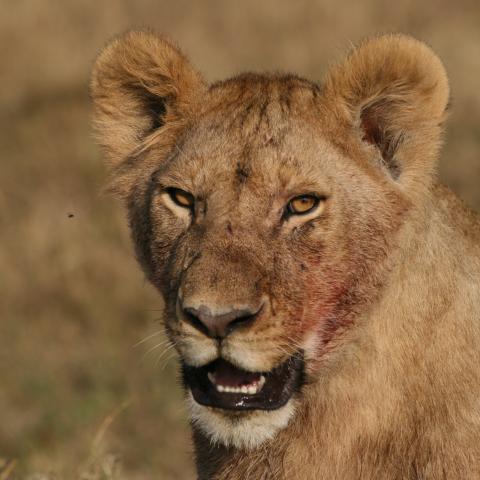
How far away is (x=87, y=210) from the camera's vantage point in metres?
10.9

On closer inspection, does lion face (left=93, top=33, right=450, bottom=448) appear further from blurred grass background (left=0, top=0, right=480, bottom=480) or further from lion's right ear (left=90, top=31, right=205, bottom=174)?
blurred grass background (left=0, top=0, right=480, bottom=480)

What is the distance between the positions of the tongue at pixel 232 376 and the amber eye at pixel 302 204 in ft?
1.63

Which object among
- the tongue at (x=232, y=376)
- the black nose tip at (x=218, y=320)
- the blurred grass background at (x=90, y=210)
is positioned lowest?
the blurred grass background at (x=90, y=210)

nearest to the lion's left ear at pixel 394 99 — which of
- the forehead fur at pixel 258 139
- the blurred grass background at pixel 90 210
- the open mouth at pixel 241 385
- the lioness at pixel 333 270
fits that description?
the lioness at pixel 333 270

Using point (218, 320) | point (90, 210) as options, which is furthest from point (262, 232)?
point (90, 210)

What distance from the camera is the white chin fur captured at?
3.98m

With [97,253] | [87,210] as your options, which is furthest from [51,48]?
[97,253]

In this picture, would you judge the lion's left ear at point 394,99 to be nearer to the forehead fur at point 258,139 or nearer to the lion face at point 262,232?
the lion face at point 262,232

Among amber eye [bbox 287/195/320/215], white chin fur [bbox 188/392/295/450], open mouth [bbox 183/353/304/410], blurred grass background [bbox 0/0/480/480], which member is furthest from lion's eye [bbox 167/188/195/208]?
blurred grass background [bbox 0/0/480/480]

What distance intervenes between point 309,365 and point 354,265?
321 mm

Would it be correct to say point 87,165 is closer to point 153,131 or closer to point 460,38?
point 460,38

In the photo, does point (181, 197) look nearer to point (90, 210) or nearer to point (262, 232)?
point (262, 232)

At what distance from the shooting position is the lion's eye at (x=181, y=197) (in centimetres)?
429

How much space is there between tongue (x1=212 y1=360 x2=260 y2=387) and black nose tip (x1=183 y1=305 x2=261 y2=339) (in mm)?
193
